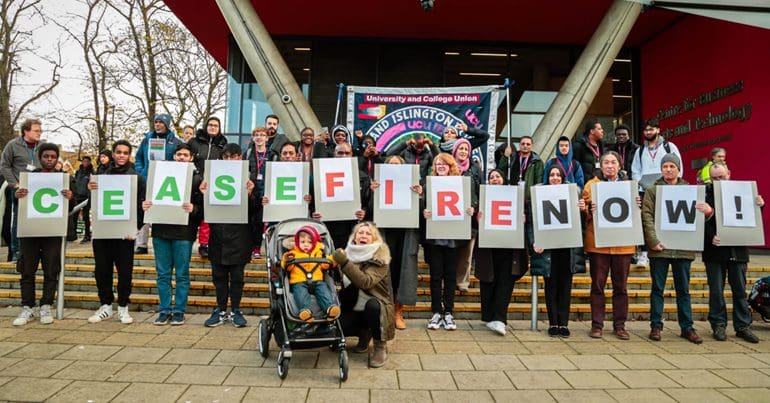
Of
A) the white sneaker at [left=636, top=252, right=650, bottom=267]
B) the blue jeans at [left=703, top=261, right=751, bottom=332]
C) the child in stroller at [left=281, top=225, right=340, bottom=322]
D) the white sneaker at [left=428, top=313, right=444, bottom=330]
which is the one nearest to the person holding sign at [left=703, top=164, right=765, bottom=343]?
the blue jeans at [left=703, top=261, right=751, bottom=332]

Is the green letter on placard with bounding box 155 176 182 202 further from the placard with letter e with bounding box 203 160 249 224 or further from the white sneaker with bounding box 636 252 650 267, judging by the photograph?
the white sneaker with bounding box 636 252 650 267

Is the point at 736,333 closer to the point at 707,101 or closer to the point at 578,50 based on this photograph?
the point at 707,101

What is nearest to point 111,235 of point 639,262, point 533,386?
point 533,386

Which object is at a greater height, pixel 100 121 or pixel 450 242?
pixel 100 121

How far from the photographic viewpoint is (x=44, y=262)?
19.3ft

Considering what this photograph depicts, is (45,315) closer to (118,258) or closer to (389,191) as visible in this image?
(118,258)

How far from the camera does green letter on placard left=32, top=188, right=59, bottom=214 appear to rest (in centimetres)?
571

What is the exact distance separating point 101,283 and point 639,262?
783cm

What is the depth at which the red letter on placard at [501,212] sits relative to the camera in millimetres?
5707

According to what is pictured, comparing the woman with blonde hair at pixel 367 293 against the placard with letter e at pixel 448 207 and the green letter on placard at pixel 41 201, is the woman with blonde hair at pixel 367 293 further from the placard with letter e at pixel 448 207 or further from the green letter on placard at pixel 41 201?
the green letter on placard at pixel 41 201

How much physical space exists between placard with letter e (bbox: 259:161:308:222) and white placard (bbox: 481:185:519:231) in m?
2.25

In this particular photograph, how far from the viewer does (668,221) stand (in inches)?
219

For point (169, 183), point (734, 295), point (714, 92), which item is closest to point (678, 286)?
point (734, 295)

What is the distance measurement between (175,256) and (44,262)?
1765 millimetres
